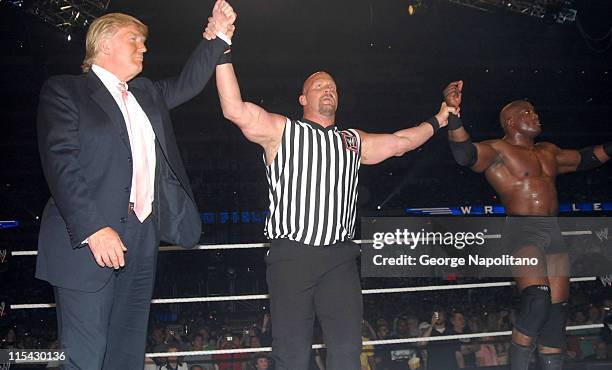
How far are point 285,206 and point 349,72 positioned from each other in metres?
9.34

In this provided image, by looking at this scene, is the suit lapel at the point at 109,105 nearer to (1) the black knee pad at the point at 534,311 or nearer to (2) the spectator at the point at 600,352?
(1) the black knee pad at the point at 534,311

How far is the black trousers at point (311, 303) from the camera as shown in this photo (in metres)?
2.37

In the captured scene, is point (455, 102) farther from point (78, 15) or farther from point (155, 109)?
point (78, 15)

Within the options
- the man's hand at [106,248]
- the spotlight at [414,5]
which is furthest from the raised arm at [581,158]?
the spotlight at [414,5]

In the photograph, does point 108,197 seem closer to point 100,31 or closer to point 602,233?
point 100,31

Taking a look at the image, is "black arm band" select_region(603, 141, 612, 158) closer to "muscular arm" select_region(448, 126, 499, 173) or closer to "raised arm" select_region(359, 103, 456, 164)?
"muscular arm" select_region(448, 126, 499, 173)

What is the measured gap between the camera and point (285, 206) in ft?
8.28

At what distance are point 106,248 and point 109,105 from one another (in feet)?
1.55

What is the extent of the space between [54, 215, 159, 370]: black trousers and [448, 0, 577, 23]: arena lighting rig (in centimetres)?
545

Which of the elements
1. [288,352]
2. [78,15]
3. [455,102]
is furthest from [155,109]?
[78,15]

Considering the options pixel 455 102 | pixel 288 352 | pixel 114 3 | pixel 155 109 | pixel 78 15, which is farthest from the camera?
pixel 114 3

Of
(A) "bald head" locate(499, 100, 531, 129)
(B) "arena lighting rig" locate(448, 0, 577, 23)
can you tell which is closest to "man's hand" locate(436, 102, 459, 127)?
(A) "bald head" locate(499, 100, 531, 129)

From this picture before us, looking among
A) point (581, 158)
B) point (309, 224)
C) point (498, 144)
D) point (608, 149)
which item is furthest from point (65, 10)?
point (608, 149)

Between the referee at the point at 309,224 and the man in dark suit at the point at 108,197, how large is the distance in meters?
0.42
